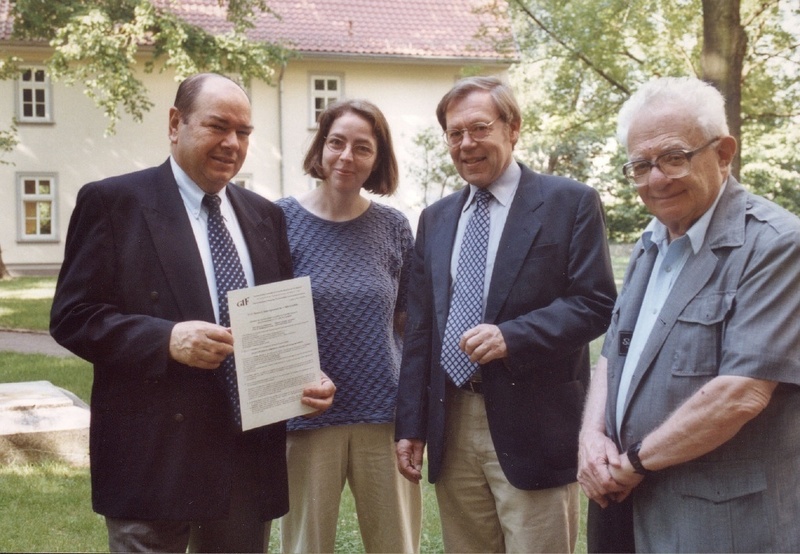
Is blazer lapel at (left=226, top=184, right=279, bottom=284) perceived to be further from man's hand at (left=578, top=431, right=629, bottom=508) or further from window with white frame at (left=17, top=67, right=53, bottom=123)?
window with white frame at (left=17, top=67, right=53, bottom=123)

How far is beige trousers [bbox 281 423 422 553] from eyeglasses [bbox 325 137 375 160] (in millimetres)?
1214

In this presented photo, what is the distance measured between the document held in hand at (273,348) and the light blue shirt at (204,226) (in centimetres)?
16

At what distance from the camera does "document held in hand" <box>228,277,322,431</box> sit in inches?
115

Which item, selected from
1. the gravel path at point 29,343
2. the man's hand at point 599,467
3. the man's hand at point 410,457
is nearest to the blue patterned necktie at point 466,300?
the man's hand at point 410,457

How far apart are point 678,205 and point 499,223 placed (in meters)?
0.91

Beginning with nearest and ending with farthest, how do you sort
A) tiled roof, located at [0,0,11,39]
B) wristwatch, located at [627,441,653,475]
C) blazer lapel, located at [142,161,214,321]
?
1. wristwatch, located at [627,441,653,475]
2. blazer lapel, located at [142,161,214,321]
3. tiled roof, located at [0,0,11,39]

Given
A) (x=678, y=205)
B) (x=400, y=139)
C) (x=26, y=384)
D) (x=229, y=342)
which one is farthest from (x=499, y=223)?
(x=400, y=139)

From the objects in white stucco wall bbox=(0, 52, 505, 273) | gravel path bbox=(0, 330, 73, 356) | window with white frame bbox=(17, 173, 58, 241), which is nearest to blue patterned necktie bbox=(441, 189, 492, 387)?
gravel path bbox=(0, 330, 73, 356)

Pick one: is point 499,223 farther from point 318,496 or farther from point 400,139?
point 400,139

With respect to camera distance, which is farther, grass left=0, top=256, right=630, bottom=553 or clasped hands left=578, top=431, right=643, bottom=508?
grass left=0, top=256, right=630, bottom=553

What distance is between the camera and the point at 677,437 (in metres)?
2.48

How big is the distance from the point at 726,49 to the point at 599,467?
272 inches

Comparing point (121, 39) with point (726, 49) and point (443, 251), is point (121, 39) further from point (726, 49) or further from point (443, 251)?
point (443, 251)

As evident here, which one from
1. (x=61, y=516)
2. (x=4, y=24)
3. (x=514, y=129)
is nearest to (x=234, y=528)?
(x=514, y=129)
